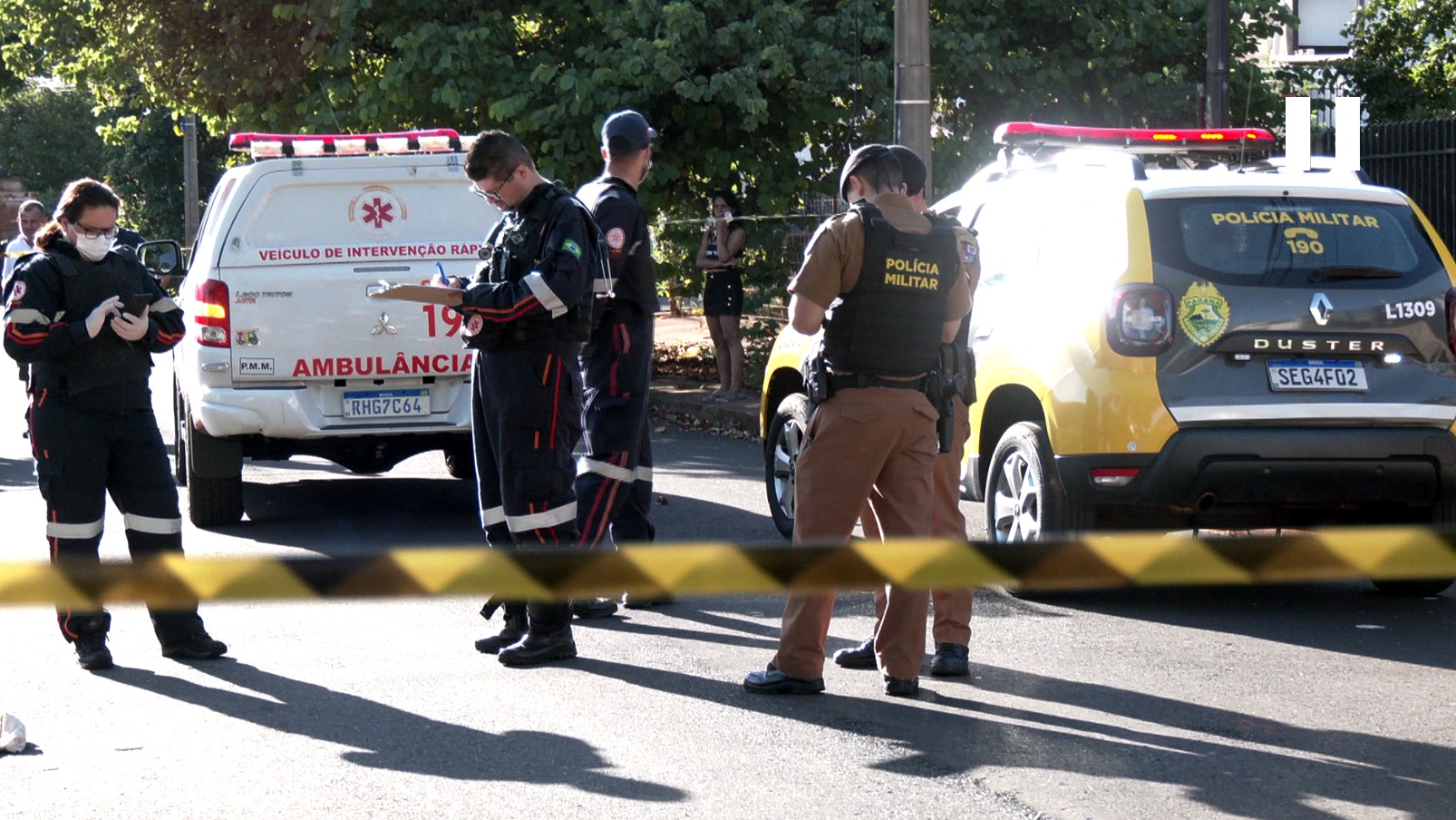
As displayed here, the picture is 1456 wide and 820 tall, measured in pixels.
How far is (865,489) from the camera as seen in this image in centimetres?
561

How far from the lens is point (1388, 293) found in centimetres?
684

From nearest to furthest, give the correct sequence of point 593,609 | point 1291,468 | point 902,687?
1. point 902,687
2. point 1291,468
3. point 593,609

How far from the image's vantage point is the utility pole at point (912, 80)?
11.5 meters

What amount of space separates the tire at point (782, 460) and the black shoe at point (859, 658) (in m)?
2.27

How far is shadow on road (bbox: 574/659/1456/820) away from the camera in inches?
185

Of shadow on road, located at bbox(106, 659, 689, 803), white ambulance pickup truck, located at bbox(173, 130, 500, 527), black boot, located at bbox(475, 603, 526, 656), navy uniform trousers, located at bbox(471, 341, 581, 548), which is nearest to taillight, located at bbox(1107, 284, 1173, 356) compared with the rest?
navy uniform trousers, located at bbox(471, 341, 581, 548)

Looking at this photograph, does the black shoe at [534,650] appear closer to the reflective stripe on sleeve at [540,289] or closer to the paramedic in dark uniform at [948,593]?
the paramedic in dark uniform at [948,593]

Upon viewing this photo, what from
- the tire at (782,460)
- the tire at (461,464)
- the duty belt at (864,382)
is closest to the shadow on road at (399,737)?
the duty belt at (864,382)

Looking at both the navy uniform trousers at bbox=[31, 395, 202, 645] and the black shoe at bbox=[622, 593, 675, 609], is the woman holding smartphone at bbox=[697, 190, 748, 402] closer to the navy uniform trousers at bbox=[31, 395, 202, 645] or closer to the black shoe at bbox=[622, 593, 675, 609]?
the black shoe at bbox=[622, 593, 675, 609]

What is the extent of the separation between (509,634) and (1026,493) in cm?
220

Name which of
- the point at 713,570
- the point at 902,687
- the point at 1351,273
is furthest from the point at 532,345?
the point at 713,570

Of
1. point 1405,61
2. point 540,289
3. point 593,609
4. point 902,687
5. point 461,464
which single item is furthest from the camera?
point 1405,61

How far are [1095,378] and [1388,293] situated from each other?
118 centimetres

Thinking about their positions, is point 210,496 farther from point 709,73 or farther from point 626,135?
point 709,73
